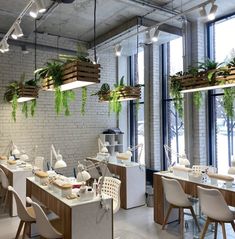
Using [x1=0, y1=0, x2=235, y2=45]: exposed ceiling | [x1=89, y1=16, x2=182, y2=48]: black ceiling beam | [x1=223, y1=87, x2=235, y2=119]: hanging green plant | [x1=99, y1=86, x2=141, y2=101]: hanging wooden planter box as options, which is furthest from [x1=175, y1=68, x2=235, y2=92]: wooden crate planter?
[x1=89, y1=16, x2=182, y2=48]: black ceiling beam

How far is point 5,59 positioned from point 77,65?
4158 millimetres

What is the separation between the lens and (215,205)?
3.23 metres

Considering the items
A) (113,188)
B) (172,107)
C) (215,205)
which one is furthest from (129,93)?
(215,205)

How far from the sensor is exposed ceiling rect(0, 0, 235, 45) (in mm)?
5152

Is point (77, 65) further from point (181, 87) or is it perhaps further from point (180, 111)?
point (180, 111)

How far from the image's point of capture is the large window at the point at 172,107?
652cm

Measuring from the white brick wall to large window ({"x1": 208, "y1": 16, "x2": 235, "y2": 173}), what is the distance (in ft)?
10.1

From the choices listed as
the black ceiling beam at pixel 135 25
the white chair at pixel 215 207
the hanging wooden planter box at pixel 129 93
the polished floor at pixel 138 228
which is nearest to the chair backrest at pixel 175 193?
the white chair at pixel 215 207

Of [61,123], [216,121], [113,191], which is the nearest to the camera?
[113,191]

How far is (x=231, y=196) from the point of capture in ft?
11.1

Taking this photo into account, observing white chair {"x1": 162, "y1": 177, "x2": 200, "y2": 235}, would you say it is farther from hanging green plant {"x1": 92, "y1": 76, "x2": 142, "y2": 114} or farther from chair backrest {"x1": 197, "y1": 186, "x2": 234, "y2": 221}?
hanging green plant {"x1": 92, "y1": 76, "x2": 142, "y2": 114}

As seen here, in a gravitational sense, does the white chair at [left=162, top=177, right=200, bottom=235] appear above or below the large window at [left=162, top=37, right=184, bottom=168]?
below

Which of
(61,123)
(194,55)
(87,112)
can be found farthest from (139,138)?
(194,55)

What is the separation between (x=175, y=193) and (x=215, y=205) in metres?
0.70
